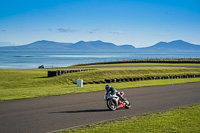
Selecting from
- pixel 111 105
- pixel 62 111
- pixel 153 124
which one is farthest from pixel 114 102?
pixel 153 124

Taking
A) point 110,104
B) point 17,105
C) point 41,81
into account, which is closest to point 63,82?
point 41,81

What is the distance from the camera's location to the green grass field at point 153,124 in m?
9.34

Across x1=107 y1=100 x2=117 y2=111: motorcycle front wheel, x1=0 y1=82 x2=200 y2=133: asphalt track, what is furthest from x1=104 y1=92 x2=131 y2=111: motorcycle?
x1=0 y1=82 x2=200 y2=133: asphalt track

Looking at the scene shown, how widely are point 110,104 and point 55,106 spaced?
3.04m

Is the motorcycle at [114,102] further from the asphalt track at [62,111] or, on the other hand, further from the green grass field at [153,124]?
the green grass field at [153,124]

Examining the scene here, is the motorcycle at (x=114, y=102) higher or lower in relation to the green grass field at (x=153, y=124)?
higher

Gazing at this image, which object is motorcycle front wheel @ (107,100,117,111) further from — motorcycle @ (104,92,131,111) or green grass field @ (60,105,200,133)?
green grass field @ (60,105,200,133)

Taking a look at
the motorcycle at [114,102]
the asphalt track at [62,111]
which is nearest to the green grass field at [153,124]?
the asphalt track at [62,111]

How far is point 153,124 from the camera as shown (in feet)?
33.8

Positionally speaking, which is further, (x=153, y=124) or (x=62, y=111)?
(x=62, y=111)

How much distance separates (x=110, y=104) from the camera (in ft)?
43.7

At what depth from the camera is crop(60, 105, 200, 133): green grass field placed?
368 inches

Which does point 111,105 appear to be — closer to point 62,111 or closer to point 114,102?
point 114,102

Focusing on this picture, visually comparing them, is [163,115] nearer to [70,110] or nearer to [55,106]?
[70,110]
